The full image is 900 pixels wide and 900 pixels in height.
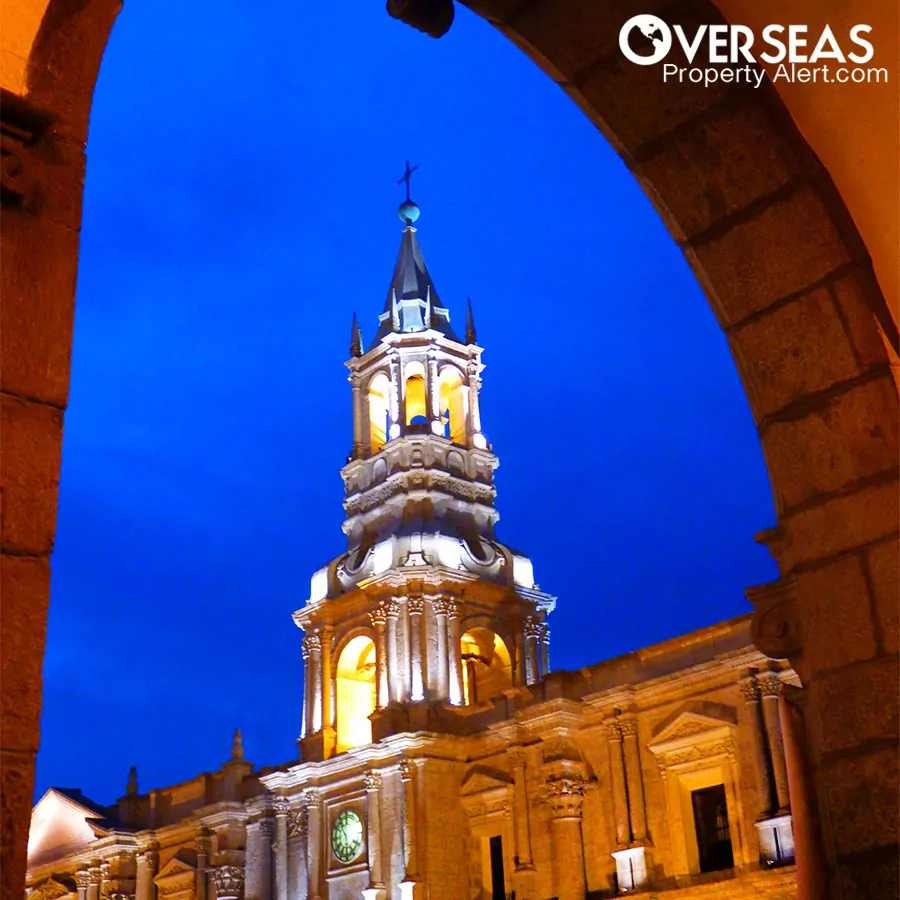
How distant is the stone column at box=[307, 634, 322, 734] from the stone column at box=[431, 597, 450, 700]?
3441 millimetres

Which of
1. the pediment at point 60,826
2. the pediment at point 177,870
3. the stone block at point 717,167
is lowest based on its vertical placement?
the stone block at point 717,167

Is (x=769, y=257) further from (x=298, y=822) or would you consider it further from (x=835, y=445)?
(x=298, y=822)

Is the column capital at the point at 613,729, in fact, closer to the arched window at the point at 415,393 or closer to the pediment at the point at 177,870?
the arched window at the point at 415,393

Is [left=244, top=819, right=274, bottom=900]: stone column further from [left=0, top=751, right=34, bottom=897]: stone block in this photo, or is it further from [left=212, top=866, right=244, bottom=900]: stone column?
[left=0, top=751, right=34, bottom=897]: stone block

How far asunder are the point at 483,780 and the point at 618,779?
11.8 feet

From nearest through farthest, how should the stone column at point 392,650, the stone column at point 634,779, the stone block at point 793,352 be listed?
the stone block at point 793,352
the stone column at point 634,779
the stone column at point 392,650

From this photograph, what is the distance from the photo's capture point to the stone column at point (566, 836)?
923 inches

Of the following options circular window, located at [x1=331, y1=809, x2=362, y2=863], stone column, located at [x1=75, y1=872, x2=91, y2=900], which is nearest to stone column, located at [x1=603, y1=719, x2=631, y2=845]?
circular window, located at [x1=331, y1=809, x2=362, y2=863]

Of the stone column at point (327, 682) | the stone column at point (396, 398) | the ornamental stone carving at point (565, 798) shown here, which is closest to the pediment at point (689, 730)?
the ornamental stone carving at point (565, 798)

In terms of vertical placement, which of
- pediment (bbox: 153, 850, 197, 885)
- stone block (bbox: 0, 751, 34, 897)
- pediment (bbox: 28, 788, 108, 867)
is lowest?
stone block (bbox: 0, 751, 34, 897)

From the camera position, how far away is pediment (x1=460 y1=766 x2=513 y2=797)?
25.5 m

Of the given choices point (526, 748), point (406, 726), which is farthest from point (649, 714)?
point (406, 726)

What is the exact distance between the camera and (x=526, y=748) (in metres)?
25.2

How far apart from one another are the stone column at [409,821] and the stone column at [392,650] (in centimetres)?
186
